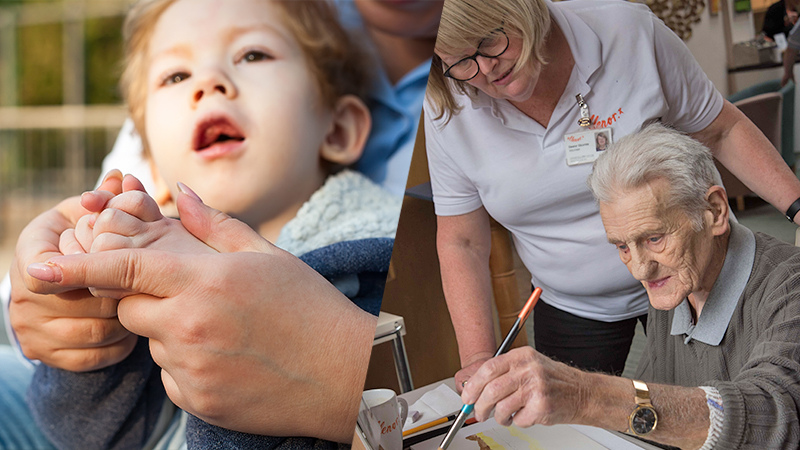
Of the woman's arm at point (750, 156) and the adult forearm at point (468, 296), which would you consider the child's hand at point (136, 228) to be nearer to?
the adult forearm at point (468, 296)

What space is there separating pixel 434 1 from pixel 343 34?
5cm

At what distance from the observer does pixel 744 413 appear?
292mm

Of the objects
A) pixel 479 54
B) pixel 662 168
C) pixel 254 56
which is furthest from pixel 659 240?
pixel 254 56

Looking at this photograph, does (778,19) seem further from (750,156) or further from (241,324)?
(241,324)

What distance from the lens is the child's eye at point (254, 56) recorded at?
1.08 ft

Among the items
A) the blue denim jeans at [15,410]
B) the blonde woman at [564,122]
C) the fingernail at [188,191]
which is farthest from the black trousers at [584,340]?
the blue denim jeans at [15,410]

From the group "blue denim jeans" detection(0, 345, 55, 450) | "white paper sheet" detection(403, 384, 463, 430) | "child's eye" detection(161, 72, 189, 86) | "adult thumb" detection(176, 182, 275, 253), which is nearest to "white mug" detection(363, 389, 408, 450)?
"white paper sheet" detection(403, 384, 463, 430)

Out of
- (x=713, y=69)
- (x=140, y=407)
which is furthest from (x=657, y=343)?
(x=140, y=407)

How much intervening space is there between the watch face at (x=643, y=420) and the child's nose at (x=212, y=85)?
28 cm

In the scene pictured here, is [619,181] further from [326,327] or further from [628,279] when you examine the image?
[326,327]

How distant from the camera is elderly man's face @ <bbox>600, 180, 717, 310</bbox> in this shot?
303 mm

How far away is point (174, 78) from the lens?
34cm

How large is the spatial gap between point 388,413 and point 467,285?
91mm

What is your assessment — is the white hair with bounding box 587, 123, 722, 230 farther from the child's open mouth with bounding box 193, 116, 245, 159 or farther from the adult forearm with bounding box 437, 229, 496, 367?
the child's open mouth with bounding box 193, 116, 245, 159
